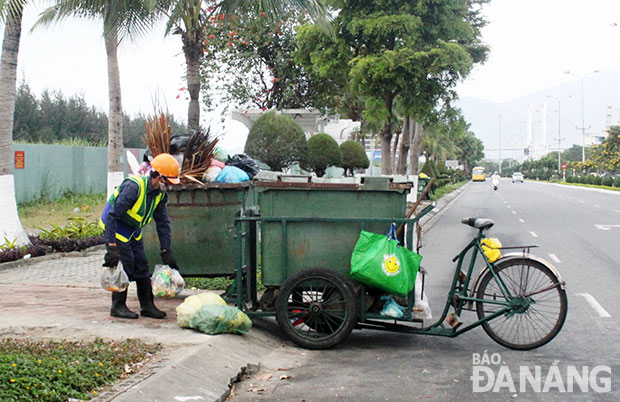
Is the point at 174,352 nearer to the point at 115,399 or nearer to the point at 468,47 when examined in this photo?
the point at 115,399

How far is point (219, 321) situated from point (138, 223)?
1.29 m

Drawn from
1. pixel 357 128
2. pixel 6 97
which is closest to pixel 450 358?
pixel 6 97

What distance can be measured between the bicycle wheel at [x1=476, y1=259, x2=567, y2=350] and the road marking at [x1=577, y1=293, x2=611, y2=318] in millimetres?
2100

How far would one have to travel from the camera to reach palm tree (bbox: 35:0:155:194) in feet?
48.6

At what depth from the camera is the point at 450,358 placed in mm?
6473

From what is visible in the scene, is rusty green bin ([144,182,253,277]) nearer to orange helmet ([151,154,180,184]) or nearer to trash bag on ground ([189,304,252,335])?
orange helmet ([151,154,180,184])

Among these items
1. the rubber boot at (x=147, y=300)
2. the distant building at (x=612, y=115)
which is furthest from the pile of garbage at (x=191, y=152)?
the distant building at (x=612, y=115)

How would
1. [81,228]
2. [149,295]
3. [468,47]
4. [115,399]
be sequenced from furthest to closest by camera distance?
[468,47] → [81,228] → [149,295] → [115,399]

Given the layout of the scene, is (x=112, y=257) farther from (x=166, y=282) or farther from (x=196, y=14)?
(x=196, y=14)

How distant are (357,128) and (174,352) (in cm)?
3571

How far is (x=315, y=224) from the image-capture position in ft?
22.4

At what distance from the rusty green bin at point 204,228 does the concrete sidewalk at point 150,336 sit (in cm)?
60

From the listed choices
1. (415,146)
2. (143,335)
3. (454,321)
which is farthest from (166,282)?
(415,146)

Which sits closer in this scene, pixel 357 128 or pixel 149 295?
pixel 149 295
